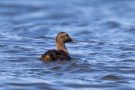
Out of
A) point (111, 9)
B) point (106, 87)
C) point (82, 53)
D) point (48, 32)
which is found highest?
point (111, 9)

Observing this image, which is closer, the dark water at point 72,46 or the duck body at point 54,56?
the dark water at point 72,46

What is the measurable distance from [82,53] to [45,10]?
15022 millimetres

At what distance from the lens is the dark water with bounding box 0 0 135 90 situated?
49.9ft

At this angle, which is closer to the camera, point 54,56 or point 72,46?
point 54,56

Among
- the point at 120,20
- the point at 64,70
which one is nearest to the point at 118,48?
the point at 64,70

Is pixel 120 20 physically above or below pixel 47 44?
above

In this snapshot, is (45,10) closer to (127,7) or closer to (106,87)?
(127,7)

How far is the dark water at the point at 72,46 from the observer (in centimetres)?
1520

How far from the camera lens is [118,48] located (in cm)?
1977

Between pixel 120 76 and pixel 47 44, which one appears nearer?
pixel 120 76

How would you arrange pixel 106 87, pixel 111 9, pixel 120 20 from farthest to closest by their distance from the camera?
pixel 111 9 → pixel 120 20 → pixel 106 87

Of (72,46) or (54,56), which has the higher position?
(72,46)

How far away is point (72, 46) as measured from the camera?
803 inches

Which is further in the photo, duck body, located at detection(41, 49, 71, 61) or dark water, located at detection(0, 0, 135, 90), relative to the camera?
duck body, located at detection(41, 49, 71, 61)
